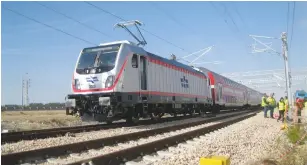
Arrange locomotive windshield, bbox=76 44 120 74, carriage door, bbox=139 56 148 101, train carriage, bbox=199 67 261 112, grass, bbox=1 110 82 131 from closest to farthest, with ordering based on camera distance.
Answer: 1. locomotive windshield, bbox=76 44 120 74
2. carriage door, bbox=139 56 148 101
3. grass, bbox=1 110 82 131
4. train carriage, bbox=199 67 261 112

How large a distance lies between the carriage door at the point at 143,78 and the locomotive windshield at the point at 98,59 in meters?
1.67

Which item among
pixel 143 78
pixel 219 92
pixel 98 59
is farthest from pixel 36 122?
pixel 219 92

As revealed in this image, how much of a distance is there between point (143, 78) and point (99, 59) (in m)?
2.23

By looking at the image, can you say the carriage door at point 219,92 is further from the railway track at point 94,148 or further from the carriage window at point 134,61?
the railway track at point 94,148

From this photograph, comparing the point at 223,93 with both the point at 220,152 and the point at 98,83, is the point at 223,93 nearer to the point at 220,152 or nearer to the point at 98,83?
the point at 98,83

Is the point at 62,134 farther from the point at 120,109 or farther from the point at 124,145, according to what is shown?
the point at 124,145

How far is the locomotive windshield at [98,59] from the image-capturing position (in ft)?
45.9

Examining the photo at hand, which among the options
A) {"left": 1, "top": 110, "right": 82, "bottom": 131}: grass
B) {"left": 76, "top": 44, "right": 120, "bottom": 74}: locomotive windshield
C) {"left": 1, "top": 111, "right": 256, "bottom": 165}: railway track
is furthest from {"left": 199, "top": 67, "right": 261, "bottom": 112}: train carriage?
{"left": 1, "top": 111, "right": 256, "bottom": 165}: railway track

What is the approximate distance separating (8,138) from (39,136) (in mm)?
1097

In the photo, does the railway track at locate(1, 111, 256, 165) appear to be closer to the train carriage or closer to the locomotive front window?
the locomotive front window

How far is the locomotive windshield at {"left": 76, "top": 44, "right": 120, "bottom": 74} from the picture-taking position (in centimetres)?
1399

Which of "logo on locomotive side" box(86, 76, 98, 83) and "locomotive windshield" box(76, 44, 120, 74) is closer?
"logo on locomotive side" box(86, 76, 98, 83)

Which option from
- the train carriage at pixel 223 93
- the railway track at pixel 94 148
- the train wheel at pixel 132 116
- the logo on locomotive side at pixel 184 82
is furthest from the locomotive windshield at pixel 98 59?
the train carriage at pixel 223 93

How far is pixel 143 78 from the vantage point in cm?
1562
